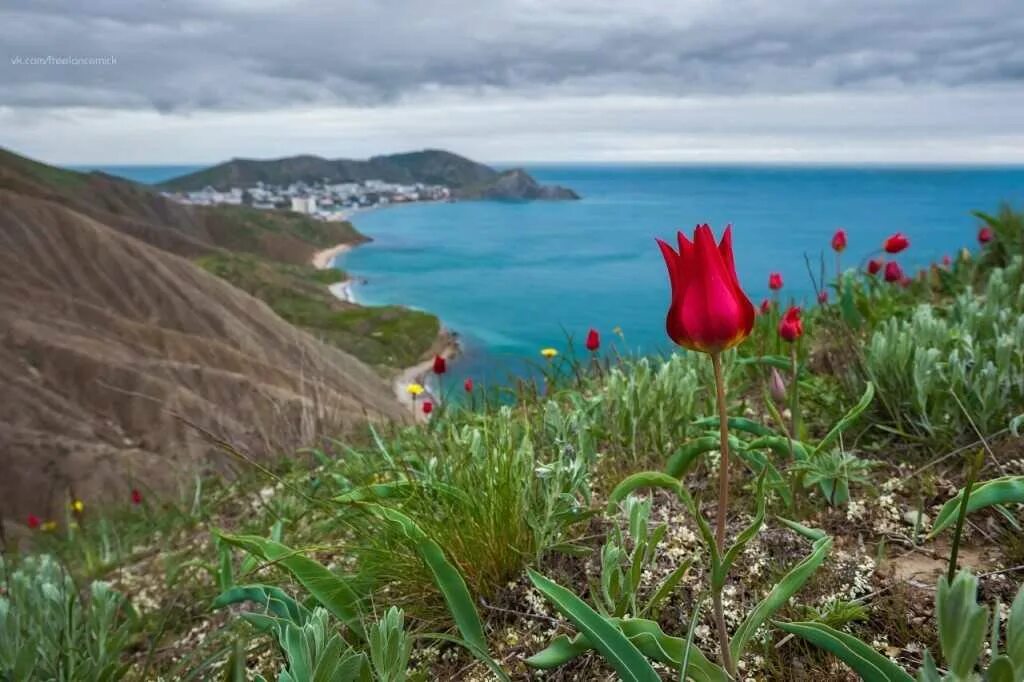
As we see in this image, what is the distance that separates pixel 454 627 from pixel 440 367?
266 centimetres

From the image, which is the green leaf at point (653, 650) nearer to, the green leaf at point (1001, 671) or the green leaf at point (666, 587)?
the green leaf at point (666, 587)

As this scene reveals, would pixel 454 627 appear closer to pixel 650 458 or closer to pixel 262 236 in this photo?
pixel 650 458

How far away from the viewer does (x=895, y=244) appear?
5.58 m

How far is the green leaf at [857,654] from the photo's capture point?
5.31 ft

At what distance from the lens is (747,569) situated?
2576 mm

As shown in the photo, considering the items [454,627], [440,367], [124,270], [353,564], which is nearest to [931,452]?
[454,627]

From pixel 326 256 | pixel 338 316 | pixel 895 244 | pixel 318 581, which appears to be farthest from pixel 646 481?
pixel 326 256

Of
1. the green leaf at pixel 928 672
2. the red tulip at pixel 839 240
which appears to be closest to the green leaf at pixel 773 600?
the green leaf at pixel 928 672

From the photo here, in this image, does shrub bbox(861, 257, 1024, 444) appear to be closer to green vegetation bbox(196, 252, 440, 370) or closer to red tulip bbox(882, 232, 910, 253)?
red tulip bbox(882, 232, 910, 253)

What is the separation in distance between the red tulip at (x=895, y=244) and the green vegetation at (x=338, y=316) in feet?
269

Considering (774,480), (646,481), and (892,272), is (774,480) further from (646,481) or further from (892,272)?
(892,272)

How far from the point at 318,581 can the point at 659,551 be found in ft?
3.58

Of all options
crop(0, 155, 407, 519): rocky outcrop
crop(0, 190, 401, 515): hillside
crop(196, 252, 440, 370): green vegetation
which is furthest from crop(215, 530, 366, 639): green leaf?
crop(196, 252, 440, 370): green vegetation

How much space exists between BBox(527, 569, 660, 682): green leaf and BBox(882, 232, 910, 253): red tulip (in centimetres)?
458
